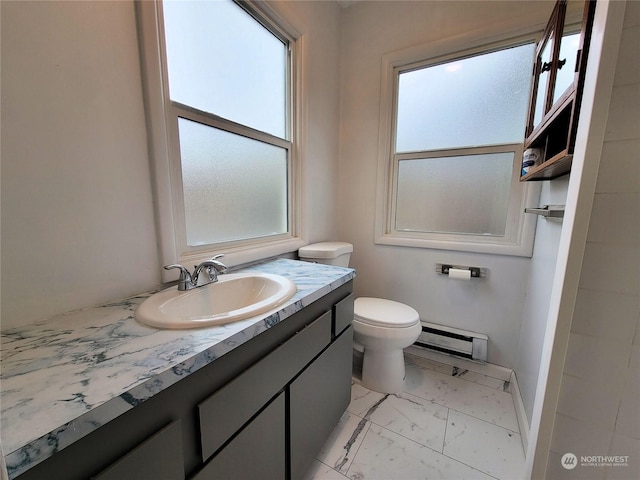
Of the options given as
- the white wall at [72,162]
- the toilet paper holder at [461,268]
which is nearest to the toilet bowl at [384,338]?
the toilet paper holder at [461,268]

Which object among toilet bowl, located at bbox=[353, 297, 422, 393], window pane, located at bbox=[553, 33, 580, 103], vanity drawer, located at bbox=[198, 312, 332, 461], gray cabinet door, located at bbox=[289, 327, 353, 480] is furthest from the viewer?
toilet bowl, located at bbox=[353, 297, 422, 393]

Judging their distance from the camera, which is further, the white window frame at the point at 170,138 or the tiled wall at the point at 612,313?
the white window frame at the point at 170,138

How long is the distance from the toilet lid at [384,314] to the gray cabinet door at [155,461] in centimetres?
114

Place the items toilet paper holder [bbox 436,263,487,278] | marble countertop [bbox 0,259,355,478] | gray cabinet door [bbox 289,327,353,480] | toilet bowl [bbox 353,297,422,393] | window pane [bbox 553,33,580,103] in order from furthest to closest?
1. toilet paper holder [bbox 436,263,487,278]
2. toilet bowl [bbox 353,297,422,393]
3. gray cabinet door [bbox 289,327,353,480]
4. window pane [bbox 553,33,580,103]
5. marble countertop [bbox 0,259,355,478]

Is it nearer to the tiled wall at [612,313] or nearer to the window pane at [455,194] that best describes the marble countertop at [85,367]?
the tiled wall at [612,313]

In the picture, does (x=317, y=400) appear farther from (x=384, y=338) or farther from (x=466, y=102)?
(x=466, y=102)

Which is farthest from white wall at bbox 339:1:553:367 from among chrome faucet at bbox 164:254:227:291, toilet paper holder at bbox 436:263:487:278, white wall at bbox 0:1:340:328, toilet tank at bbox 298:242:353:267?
white wall at bbox 0:1:340:328

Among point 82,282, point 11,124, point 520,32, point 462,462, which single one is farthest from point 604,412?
point 520,32

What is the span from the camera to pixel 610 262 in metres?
0.64

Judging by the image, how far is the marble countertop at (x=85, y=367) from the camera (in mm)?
369

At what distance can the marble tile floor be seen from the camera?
1.12 m

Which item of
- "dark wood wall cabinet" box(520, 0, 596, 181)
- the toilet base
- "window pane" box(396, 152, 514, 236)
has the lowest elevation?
the toilet base

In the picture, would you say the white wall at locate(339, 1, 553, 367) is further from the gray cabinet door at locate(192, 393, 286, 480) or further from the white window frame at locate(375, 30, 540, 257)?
the gray cabinet door at locate(192, 393, 286, 480)

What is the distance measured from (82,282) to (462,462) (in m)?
1.68
